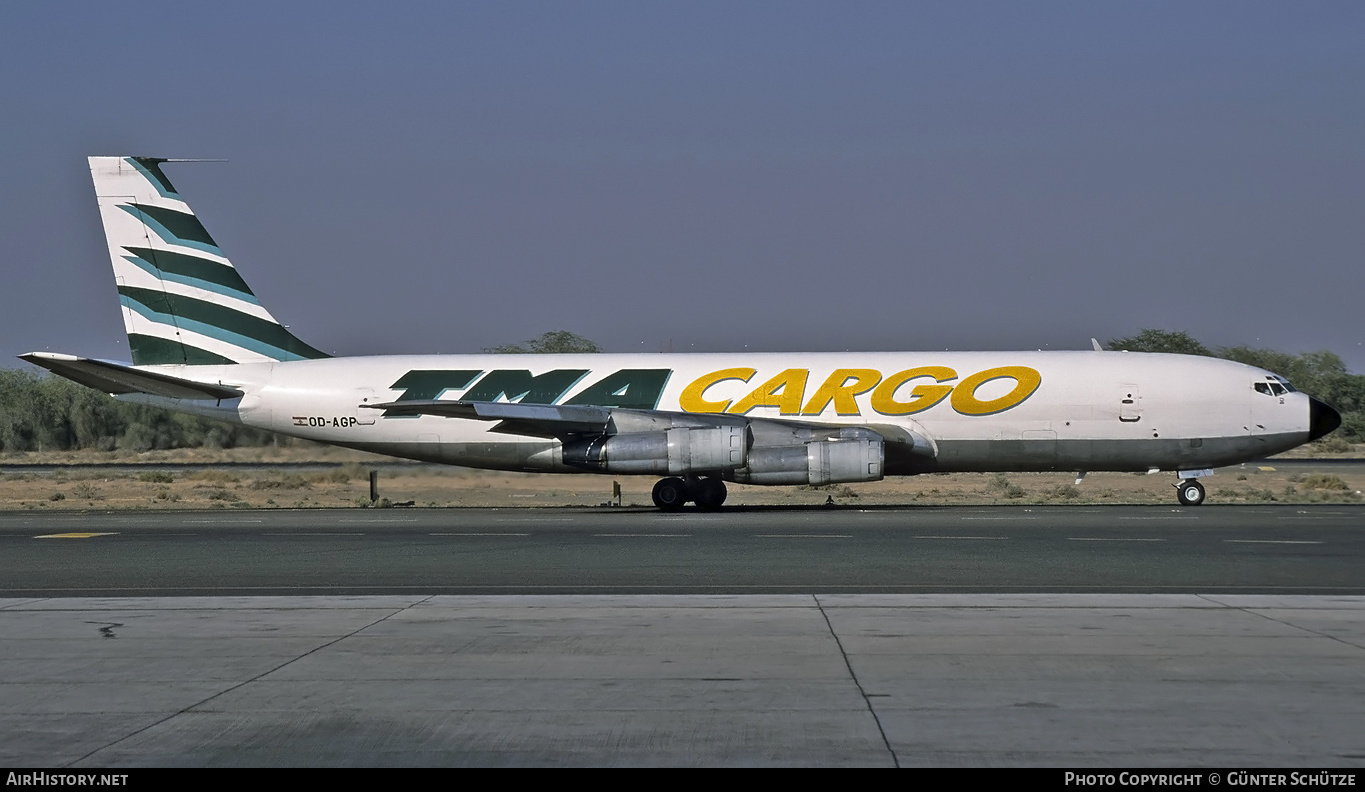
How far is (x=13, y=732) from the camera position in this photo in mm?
7965

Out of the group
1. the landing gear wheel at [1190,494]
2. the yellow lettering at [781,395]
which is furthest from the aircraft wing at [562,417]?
the landing gear wheel at [1190,494]

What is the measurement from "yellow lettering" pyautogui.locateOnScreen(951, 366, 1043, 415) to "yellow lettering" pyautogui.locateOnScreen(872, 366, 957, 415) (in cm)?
35

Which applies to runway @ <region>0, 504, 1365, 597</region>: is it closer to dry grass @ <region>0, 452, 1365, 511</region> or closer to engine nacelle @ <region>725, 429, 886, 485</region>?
engine nacelle @ <region>725, 429, 886, 485</region>

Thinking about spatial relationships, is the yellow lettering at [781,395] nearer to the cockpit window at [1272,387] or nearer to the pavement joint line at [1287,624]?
the cockpit window at [1272,387]

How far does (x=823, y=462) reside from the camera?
29.8 meters

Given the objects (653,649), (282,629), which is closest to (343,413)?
(282,629)

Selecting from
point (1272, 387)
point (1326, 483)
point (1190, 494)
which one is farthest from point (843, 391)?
point (1326, 483)

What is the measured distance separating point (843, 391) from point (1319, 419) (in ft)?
37.6

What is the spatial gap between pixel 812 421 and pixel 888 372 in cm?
221

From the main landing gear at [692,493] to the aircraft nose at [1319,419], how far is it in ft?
46.7

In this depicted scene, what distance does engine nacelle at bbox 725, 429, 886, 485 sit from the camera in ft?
97.5

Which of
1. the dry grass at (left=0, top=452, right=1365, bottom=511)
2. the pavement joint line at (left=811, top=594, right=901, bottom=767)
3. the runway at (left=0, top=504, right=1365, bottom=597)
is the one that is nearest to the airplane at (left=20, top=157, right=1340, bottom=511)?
the runway at (left=0, top=504, right=1365, bottom=597)
